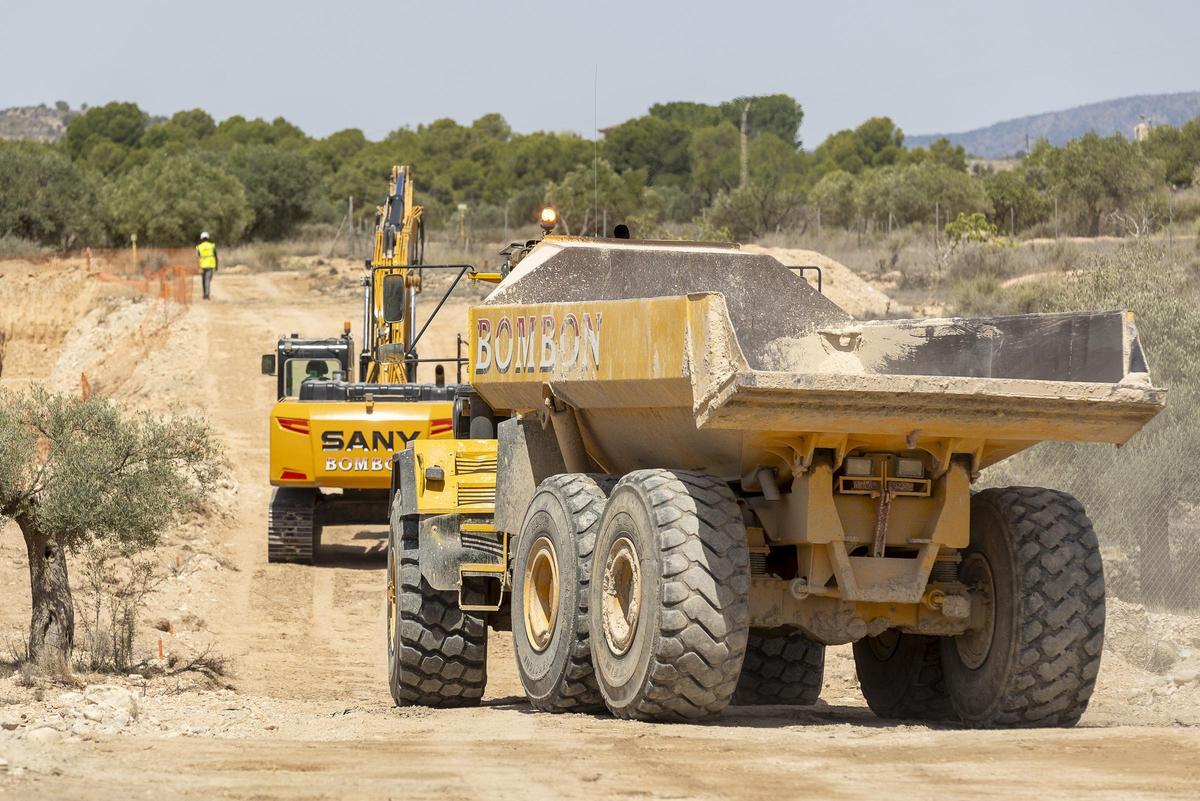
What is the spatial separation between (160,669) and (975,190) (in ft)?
147

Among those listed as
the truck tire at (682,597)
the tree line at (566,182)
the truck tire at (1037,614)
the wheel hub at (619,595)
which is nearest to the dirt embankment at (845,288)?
the tree line at (566,182)

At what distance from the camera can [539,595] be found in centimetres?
931

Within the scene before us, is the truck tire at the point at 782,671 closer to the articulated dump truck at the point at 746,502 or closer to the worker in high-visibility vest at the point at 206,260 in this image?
the articulated dump truck at the point at 746,502

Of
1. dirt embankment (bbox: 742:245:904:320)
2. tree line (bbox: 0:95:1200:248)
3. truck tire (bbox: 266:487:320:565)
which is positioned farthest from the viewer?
tree line (bbox: 0:95:1200:248)

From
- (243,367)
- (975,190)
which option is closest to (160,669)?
(243,367)

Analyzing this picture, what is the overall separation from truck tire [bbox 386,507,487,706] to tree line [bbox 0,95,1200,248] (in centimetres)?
1504

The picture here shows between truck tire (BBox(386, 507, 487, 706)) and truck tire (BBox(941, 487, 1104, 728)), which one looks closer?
truck tire (BBox(941, 487, 1104, 728))

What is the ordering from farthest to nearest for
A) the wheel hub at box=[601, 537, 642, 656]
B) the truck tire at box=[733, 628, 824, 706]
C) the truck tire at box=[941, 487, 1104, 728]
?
the truck tire at box=[733, 628, 824, 706] < the truck tire at box=[941, 487, 1104, 728] < the wheel hub at box=[601, 537, 642, 656]

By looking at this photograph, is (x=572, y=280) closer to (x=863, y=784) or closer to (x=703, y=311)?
(x=703, y=311)

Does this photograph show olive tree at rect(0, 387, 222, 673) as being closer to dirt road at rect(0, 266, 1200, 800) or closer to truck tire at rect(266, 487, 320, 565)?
dirt road at rect(0, 266, 1200, 800)

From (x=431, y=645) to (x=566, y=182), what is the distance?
46776 mm

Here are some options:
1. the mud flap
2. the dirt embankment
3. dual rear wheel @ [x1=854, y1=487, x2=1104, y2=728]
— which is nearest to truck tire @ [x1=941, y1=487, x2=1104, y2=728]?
dual rear wheel @ [x1=854, y1=487, x2=1104, y2=728]

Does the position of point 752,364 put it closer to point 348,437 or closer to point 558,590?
point 558,590

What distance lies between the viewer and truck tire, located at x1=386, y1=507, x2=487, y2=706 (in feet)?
33.2
